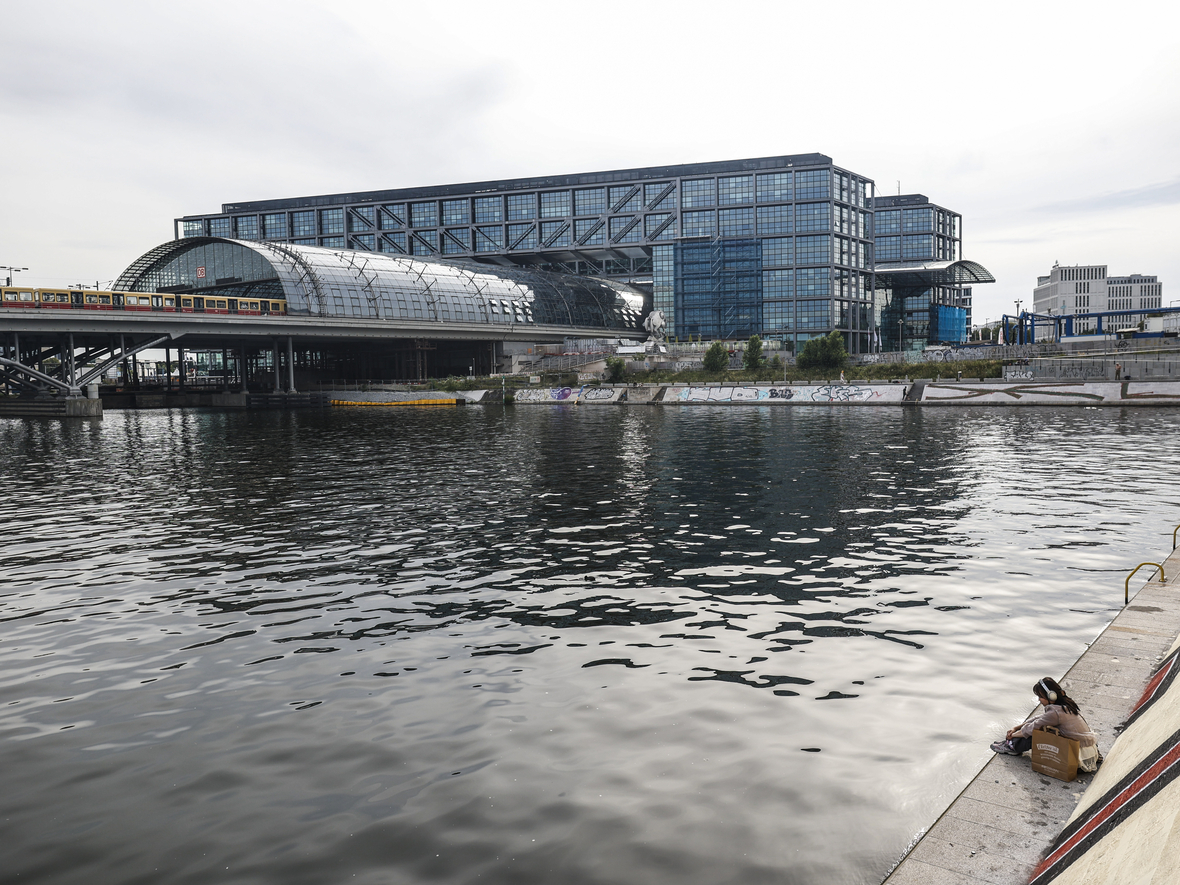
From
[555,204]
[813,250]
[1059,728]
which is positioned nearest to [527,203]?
[555,204]

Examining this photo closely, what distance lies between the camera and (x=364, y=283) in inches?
5586

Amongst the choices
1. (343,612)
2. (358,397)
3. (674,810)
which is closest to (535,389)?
(358,397)

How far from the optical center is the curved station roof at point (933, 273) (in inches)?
7333

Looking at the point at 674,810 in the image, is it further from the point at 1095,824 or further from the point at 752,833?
the point at 1095,824

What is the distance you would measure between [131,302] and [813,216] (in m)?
131

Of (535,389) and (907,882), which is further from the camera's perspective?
(535,389)

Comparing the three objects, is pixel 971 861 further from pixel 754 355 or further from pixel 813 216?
pixel 813 216

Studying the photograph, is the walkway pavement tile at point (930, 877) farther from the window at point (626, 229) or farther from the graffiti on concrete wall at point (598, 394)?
the window at point (626, 229)

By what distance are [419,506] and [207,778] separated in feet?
67.4

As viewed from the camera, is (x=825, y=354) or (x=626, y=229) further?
(x=626, y=229)

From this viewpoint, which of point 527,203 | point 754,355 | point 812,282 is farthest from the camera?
point 527,203

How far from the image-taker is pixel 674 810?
9.44 m

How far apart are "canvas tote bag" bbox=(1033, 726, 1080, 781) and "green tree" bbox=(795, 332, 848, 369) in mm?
121984

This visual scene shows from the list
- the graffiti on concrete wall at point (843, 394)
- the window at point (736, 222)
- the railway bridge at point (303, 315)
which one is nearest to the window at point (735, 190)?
the window at point (736, 222)
